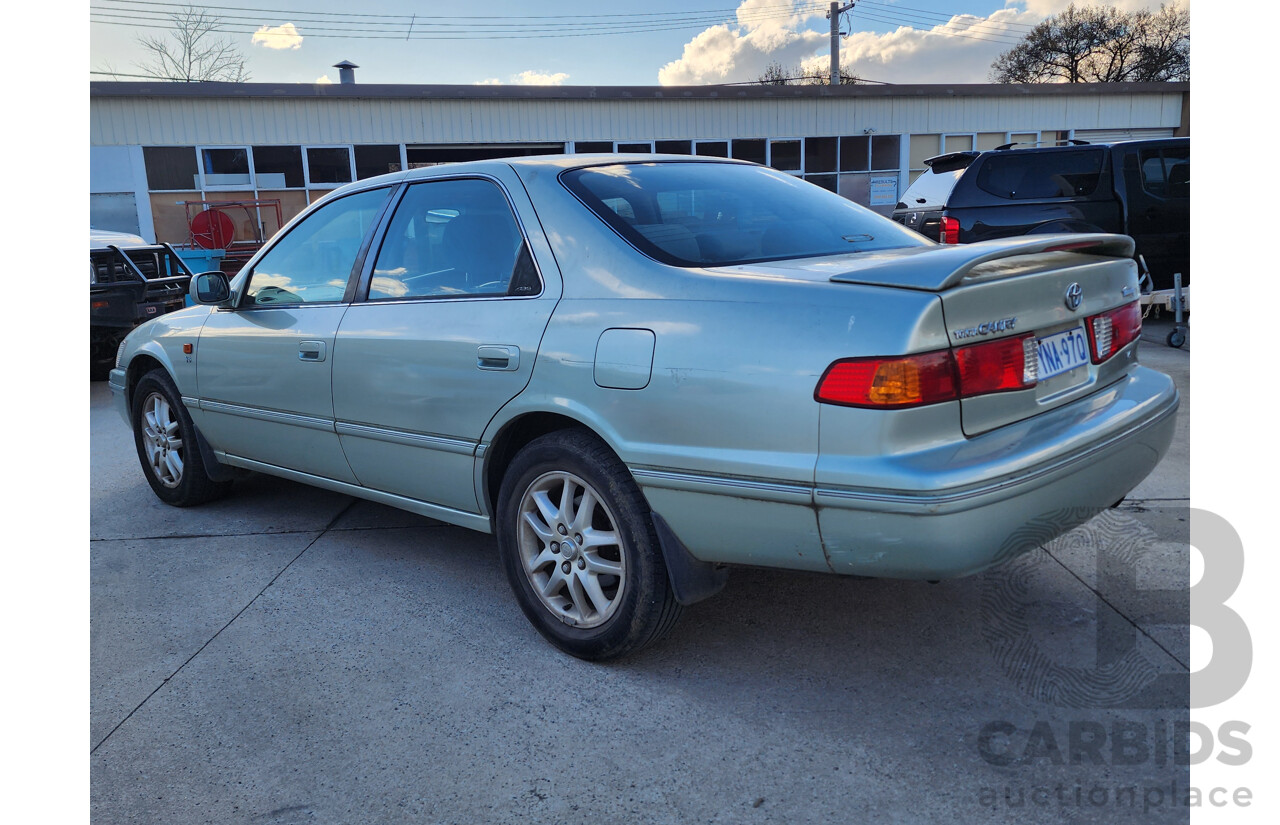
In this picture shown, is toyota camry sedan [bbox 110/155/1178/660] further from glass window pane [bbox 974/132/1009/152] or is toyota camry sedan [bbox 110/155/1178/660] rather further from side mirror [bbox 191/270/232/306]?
glass window pane [bbox 974/132/1009/152]

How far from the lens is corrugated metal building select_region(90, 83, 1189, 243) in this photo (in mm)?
19641

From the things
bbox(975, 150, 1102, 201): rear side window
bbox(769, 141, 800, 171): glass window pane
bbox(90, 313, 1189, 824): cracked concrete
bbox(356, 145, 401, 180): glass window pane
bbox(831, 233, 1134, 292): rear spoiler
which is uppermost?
bbox(769, 141, 800, 171): glass window pane

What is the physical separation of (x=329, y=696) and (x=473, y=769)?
2.19 feet

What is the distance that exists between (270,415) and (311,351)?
0.49 m

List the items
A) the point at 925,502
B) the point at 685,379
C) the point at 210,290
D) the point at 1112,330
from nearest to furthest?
the point at 925,502 < the point at 685,379 < the point at 1112,330 < the point at 210,290

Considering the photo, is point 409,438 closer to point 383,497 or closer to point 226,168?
point 383,497

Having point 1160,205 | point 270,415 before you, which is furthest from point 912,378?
point 1160,205

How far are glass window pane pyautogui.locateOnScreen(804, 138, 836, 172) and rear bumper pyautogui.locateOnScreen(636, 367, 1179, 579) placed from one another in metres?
22.0

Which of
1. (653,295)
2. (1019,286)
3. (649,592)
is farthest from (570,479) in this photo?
(1019,286)

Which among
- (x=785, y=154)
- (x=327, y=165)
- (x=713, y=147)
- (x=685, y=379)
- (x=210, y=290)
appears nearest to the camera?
(x=685, y=379)

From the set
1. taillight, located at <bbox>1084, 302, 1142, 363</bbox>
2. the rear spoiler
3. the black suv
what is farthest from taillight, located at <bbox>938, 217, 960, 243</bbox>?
the rear spoiler

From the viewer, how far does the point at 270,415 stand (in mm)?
3990

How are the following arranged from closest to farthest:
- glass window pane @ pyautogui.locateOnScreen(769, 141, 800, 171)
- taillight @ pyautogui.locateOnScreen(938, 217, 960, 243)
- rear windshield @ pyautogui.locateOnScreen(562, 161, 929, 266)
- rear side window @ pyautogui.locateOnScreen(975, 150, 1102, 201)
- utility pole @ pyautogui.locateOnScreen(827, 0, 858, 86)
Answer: rear windshield @ pyautogui.locateOnScreen(562, 161, 929, 266)
rear side window @ pyautogui.locateOnScreen(975, 150, 1102, 201)
taillight @ pyautogui.locateOnScreen(938, 217, 960, 243)
glass window pane @ pyautogui.locateOnScreen(769, 141, 800, 171)
utility pole @ pyautogui.locateOnScreen(827, 0, 858, 86)

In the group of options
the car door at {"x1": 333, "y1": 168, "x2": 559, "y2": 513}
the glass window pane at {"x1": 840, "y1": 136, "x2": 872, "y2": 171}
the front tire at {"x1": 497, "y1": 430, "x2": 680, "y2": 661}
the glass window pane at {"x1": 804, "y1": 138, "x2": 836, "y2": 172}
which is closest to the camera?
the front tire at {"x1": 497, "y1": 430, "x2": 680, "y2": 661}
